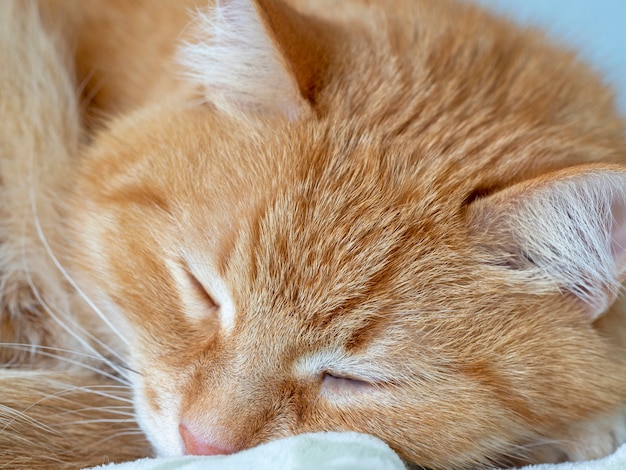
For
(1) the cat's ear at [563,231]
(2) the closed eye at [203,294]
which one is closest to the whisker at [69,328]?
(2) the closed eye at [203,294]

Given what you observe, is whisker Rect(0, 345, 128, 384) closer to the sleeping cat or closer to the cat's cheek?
the sleeping cat

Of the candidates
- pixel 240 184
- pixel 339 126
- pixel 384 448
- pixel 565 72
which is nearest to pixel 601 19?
pixel 565 72

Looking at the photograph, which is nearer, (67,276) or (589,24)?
(67,276)

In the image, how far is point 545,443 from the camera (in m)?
1.30

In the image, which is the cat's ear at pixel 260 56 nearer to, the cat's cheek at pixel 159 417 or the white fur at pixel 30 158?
the white fur at pixel 30 158

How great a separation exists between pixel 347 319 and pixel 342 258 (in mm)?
103

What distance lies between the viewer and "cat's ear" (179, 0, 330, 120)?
1.18m

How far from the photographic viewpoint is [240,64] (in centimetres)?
131

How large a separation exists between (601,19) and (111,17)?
5.08 ft

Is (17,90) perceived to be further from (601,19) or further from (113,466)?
(601,19)

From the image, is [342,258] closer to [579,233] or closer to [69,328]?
[579,233]

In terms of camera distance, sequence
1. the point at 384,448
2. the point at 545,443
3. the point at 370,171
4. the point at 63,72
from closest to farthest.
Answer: the point at 384,448 < the point at 370,171 < the point at 545,443 < the point at 63,72

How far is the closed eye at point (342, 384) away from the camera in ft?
3.83

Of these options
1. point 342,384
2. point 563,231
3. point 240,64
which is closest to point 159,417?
point 342,384
